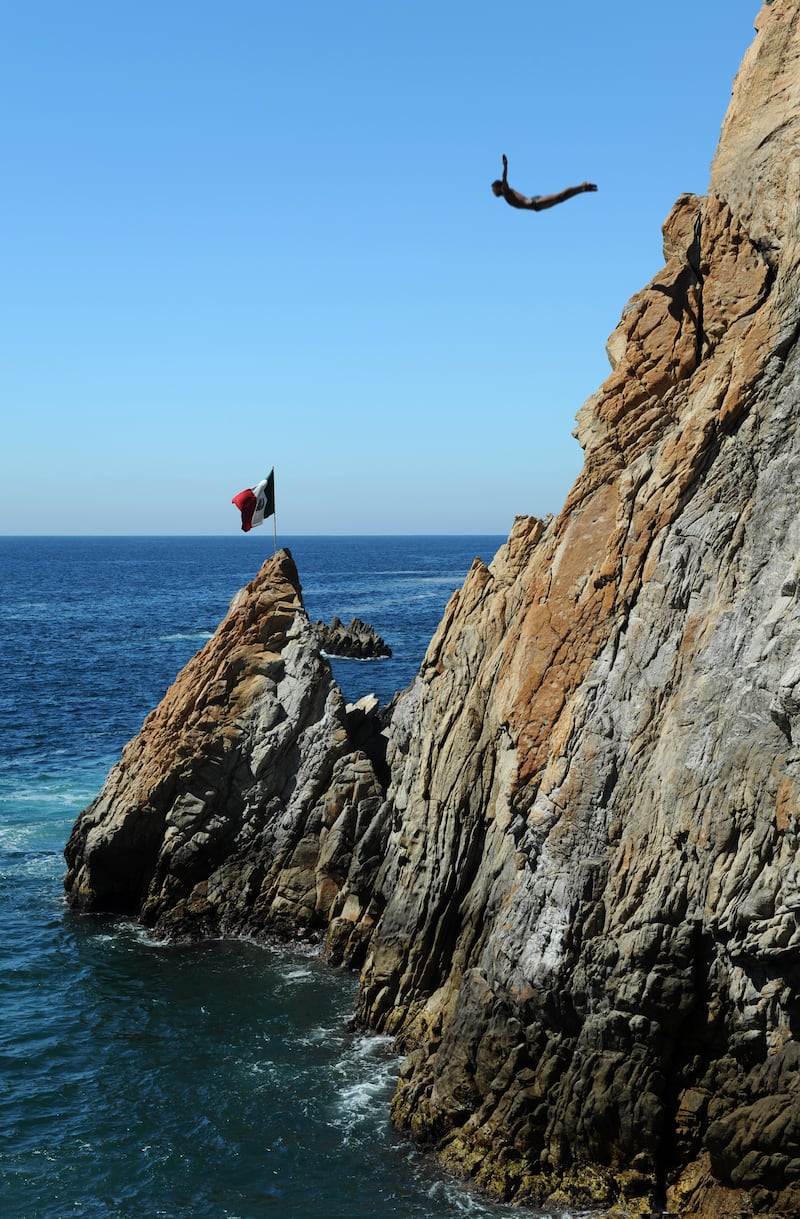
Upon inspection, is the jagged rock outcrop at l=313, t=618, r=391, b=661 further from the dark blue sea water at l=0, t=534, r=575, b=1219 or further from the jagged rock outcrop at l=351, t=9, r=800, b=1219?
the jagged rock outcrop at l=351, t=9, r=800, b=1219

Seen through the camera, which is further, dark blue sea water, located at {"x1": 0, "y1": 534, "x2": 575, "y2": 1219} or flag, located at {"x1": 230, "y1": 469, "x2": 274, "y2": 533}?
flag, located at {"x1": 230, "y1": 469, "x2": 274, "y2": 533}

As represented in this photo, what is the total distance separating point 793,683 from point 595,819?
4.46m

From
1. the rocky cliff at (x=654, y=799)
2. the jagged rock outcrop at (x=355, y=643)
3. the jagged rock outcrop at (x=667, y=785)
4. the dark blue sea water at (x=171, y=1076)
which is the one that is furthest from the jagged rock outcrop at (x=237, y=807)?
the jagged rock outcrop at (x=355, y=643)

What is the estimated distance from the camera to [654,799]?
19.8 metres

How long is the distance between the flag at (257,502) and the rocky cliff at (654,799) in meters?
14.4

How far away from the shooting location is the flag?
1471 inches

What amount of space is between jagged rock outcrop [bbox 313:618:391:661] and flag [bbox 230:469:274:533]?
148 feet

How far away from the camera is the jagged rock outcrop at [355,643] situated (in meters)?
84.0

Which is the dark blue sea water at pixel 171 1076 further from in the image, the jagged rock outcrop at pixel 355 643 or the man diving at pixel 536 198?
the jagged rock outcrop at pixel 355 643

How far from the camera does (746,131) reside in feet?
70.0

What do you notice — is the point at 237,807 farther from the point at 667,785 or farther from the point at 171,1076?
the point at 667,785

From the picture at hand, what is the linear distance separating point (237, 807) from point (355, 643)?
52.2m

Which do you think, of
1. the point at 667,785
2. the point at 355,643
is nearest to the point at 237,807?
the point at 667,785

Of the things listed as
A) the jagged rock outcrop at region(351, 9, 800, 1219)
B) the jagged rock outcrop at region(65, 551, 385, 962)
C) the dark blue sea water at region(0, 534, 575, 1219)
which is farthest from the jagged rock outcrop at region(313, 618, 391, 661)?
the jagged rock outcrop at region(351, 9, 800, 1219)
